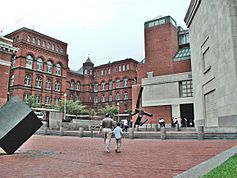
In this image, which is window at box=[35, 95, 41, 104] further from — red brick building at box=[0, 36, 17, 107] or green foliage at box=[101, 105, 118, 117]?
red brick building at box=[0, 36, 17, 107]

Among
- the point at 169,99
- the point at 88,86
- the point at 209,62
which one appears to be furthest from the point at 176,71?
the point at 88,86

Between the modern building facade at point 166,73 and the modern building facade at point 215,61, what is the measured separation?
368 inches

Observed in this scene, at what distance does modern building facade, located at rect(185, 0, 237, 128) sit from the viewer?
19406 mm

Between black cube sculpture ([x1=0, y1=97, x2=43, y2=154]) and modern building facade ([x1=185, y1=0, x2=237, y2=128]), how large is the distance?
15699 millimetres

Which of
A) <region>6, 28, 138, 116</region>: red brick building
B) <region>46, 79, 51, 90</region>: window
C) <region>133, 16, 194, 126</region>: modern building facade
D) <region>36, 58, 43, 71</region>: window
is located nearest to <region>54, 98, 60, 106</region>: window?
<region>6, 28, 138, 116</region>: red brick building

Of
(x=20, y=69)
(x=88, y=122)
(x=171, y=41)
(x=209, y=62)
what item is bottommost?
(x=88, y=122)

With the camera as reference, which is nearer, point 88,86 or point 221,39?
point 221,39

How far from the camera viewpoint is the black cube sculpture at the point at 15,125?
30.3 feet

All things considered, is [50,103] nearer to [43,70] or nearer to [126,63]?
[43,70]

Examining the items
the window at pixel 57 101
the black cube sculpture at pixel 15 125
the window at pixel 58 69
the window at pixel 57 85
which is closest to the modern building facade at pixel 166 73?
the window at pixel 57 101

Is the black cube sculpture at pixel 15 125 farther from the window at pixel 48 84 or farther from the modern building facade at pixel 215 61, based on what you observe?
the window at pixel 48 84

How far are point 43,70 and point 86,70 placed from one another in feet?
77.0

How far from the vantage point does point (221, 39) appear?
70.0ft

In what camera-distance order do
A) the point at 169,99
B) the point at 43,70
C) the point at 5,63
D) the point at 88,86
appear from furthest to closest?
the point at 88,86, the point at 43,70, the point at 169,99, the point at 5,63
